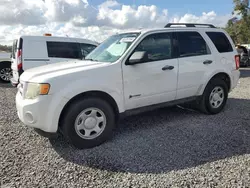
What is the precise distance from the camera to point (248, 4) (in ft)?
81.5

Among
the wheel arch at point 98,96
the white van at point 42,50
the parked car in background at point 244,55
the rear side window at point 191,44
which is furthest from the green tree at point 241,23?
the wheel arch at point 98,96

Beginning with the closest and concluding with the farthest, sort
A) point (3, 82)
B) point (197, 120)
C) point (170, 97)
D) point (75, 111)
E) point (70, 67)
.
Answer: point (75, 111)
point (70, 67)
point (170, 97)
point (197, 120)
point (3, 82)

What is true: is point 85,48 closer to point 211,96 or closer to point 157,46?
point 157,46

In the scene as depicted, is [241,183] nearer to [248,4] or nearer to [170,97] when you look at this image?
[170,97]

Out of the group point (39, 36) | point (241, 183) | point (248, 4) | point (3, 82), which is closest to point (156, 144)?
point (241, 183)

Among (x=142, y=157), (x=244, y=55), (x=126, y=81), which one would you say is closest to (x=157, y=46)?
(x=126, y=81)

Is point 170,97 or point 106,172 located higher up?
point 170,97

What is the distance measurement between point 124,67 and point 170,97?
3.97 ft

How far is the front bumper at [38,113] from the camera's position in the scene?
3.13m

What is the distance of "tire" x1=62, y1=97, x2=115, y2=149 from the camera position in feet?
10.8

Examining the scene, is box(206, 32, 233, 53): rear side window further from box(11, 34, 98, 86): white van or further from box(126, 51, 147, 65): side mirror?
box(11, 34, 98, 86): white van

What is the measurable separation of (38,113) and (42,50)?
17.0ft

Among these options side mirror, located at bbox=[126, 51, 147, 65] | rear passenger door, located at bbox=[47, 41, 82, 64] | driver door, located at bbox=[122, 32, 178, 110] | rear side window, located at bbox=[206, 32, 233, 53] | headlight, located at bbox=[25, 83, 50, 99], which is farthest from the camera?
rear passenger door, located at bbox=[47, 41, 82, 64]

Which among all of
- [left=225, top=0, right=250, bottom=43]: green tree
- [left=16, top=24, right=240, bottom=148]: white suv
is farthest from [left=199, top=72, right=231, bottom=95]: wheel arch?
[left=225, top=0, right=250, bottom=43]: green tree
